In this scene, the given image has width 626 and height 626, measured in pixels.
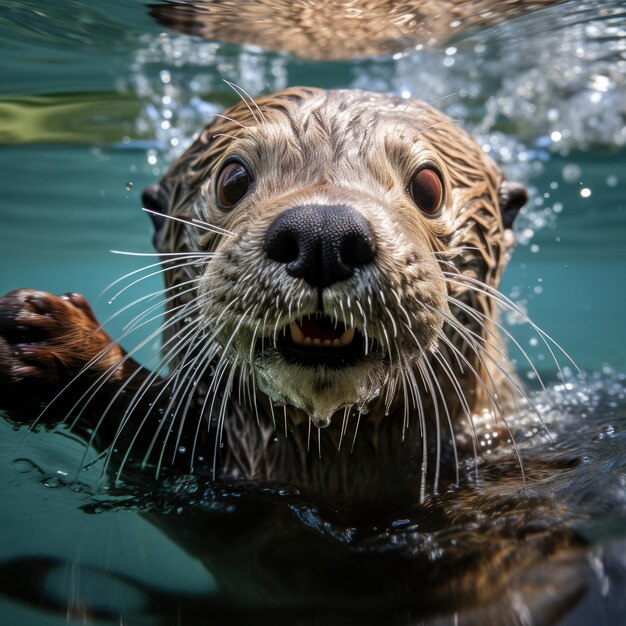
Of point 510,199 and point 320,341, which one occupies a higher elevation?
point 510,199

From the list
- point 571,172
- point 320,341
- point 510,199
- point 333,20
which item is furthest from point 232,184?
point 571,172

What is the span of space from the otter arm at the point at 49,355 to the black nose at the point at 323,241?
29.2 inches

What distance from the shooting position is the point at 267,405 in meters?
2.42

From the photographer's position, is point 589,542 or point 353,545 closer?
point 589,542

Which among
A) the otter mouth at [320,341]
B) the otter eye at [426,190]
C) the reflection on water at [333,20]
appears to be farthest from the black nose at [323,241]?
the reflection on water at [333,20]

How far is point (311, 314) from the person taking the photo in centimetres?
182

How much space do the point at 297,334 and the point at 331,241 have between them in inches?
12.0

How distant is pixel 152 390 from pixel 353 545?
100cm

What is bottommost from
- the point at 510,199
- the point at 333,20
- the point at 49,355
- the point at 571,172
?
the point at 571,172

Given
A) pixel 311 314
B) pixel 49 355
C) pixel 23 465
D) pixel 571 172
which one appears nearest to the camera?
pixel 311 314

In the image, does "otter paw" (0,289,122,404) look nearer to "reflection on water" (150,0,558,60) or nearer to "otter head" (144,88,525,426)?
"otter head" (144,88,525,426)

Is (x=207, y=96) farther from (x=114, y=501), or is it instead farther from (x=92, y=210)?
(x=92, y=210)

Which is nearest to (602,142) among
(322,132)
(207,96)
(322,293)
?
(207,96)

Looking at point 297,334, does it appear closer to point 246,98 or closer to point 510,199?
point 246,98
